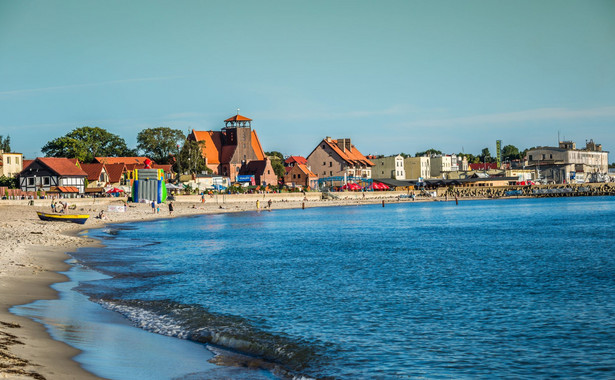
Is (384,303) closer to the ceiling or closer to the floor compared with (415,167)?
closer to the floor

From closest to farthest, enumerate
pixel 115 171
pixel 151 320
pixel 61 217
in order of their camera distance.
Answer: pixel 151 320 → pixel 61 217 → pixel 115 171

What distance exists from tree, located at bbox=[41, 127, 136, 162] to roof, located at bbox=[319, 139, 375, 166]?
4972cm

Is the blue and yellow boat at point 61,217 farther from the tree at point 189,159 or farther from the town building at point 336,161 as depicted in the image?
the town building at point 336,161

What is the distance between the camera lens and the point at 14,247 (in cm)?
2977

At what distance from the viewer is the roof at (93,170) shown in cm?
9875

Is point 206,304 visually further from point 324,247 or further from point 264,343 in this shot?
point 324,247

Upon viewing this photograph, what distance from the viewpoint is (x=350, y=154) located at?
503 ft

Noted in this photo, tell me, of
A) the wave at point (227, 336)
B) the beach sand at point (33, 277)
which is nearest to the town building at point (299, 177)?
the beach sand at point (33, 277)

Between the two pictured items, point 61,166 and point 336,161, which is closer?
point 61,166

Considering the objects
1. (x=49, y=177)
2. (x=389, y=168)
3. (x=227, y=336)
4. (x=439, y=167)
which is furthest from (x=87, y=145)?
(x=227, y=336)

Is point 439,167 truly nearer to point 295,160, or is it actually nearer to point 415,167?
point 415,167

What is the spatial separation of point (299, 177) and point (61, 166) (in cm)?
6263

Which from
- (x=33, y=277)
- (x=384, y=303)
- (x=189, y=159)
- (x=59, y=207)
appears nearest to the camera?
(x=384, y=303)

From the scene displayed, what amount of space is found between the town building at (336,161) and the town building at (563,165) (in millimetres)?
62223
